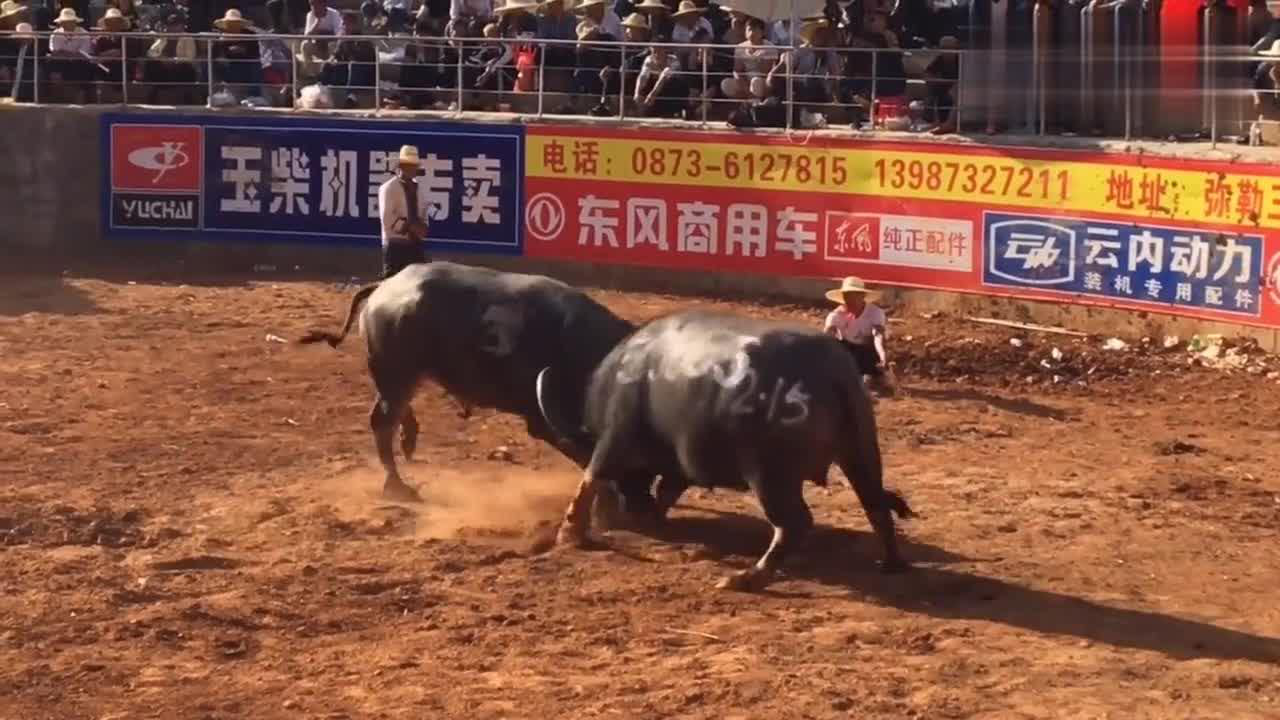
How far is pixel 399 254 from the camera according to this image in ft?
50.6

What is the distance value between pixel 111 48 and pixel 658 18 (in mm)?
6128

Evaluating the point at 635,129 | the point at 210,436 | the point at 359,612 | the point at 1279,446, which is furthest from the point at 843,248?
the point at 359,612

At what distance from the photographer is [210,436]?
13375 millimetres

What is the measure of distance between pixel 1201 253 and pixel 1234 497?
4803 millimetres

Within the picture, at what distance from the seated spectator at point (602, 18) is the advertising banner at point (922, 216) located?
1.60 m

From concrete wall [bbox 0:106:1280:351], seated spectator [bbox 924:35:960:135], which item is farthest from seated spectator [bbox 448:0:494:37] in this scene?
seated spectator [bbox 924:35:960:135]

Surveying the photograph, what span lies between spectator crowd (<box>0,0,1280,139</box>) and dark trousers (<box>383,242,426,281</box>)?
4.49 meters

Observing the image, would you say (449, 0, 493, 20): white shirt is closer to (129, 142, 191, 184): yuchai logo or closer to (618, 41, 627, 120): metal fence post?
(618, 41, 627, 120): metal fence post

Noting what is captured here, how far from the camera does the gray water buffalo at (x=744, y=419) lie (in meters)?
9.69

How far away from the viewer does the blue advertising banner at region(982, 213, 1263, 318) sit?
16.0m

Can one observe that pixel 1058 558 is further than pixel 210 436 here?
No

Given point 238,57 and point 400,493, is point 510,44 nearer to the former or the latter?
point 238,57

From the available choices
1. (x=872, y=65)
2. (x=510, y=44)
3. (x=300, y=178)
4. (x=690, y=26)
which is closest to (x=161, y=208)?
(x=300, y=178)

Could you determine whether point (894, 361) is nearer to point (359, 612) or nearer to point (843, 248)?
point (843, 248)
